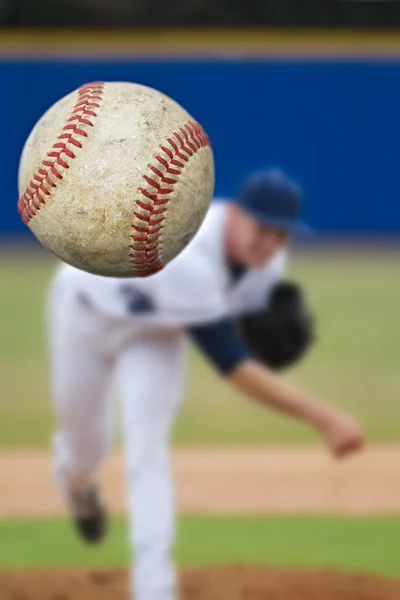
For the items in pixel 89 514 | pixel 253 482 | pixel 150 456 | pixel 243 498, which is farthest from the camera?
pixel 253 482

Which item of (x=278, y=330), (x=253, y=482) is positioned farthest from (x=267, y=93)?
(x=278, y=330)

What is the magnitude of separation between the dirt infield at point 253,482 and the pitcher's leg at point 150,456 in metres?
0.97

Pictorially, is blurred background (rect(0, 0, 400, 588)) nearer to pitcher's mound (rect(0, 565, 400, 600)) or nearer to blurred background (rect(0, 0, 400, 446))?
blurred background (rect(0, 0, 400, 446))

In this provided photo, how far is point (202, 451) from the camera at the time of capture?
138 inches

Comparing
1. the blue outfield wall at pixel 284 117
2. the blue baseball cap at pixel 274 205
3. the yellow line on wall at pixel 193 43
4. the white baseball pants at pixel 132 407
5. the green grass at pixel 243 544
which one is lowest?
the green grass at pixel 243 544

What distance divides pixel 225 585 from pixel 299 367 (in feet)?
7.85

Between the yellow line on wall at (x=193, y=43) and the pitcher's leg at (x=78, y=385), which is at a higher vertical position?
the yellow line on wall at (x=193, y=43)

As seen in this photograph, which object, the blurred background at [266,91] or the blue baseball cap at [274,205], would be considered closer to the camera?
the blue baseball cap at [274,205]

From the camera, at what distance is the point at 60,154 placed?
4.34 feet

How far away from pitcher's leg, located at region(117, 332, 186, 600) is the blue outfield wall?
15.7 feet

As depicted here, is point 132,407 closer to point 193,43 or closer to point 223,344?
point 223,344

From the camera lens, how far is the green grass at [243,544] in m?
2.54

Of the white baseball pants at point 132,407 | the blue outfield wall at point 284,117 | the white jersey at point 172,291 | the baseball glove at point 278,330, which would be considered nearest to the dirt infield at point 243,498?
the white baseball pants at point 132,407

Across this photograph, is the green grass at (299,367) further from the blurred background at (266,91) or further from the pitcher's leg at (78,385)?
→ the pitcher's leg at (78,385)
